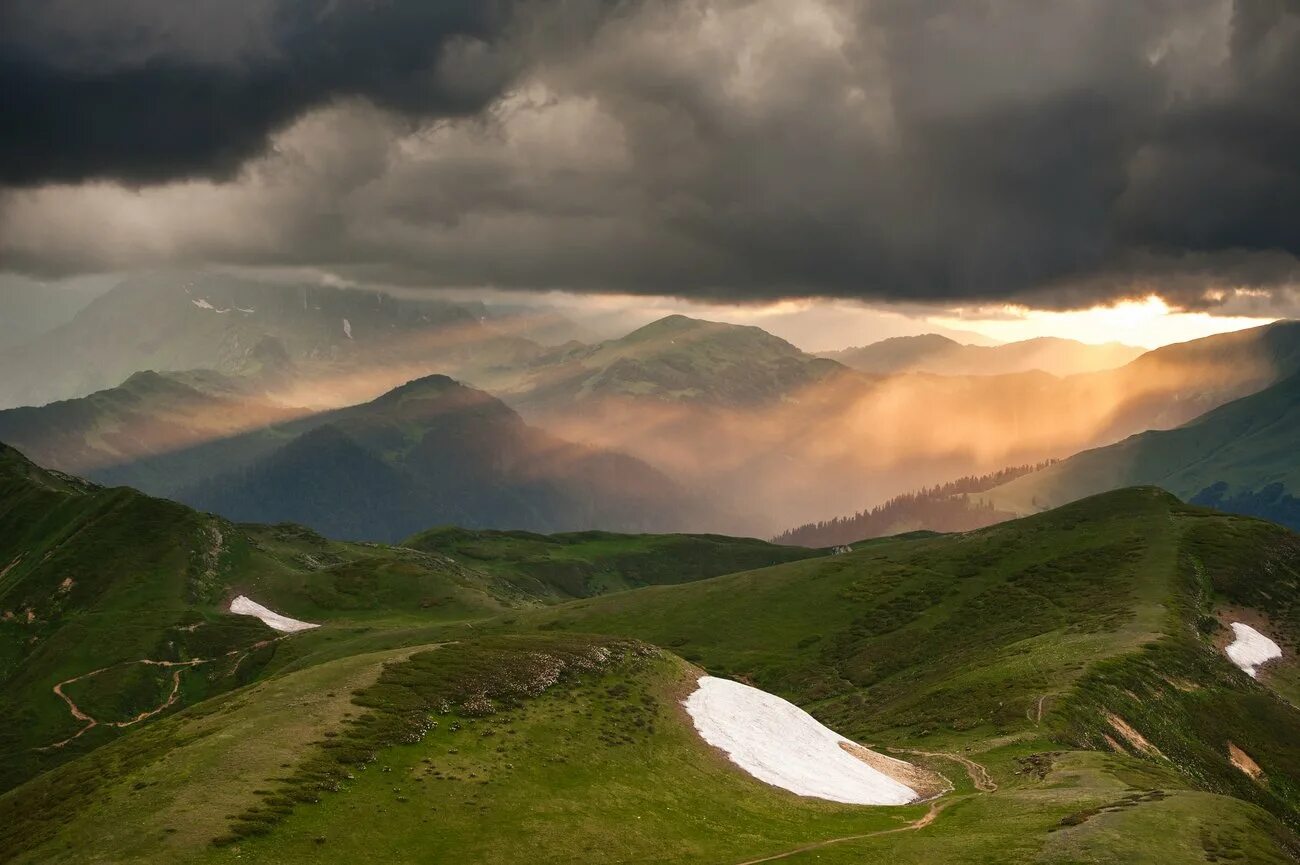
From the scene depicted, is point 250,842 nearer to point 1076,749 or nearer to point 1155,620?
point 1076,749

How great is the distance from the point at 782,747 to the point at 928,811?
1418 cm

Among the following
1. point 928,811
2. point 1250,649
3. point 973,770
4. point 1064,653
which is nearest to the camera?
point 928,811

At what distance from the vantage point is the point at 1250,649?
14875 cm

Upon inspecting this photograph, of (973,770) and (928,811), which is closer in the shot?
(928,811)

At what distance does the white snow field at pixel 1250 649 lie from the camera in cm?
14362

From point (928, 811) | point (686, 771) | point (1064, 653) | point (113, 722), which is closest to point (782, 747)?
point (928, 811)

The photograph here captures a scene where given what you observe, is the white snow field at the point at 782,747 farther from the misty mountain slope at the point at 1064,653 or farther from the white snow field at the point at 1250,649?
the white snow field at the point at 1250,649

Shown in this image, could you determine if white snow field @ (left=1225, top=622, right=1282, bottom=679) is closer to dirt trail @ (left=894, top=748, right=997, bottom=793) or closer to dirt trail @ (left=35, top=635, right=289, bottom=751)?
dirt trail @ (left=894, top=748, right=997, bottom=793)

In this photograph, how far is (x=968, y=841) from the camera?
199 feet

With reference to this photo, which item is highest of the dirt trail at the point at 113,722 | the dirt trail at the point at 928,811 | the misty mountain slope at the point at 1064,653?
the misty mountain slope at the point at 1064,653

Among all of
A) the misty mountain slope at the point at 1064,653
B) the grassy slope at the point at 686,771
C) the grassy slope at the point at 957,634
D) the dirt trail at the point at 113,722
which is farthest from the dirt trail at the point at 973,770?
the dirt trail at the point at 113,722

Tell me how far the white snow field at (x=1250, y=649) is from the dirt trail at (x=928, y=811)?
70548mm

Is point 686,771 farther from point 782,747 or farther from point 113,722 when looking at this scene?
point 113,722

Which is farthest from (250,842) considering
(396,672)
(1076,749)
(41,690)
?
(41,690)
